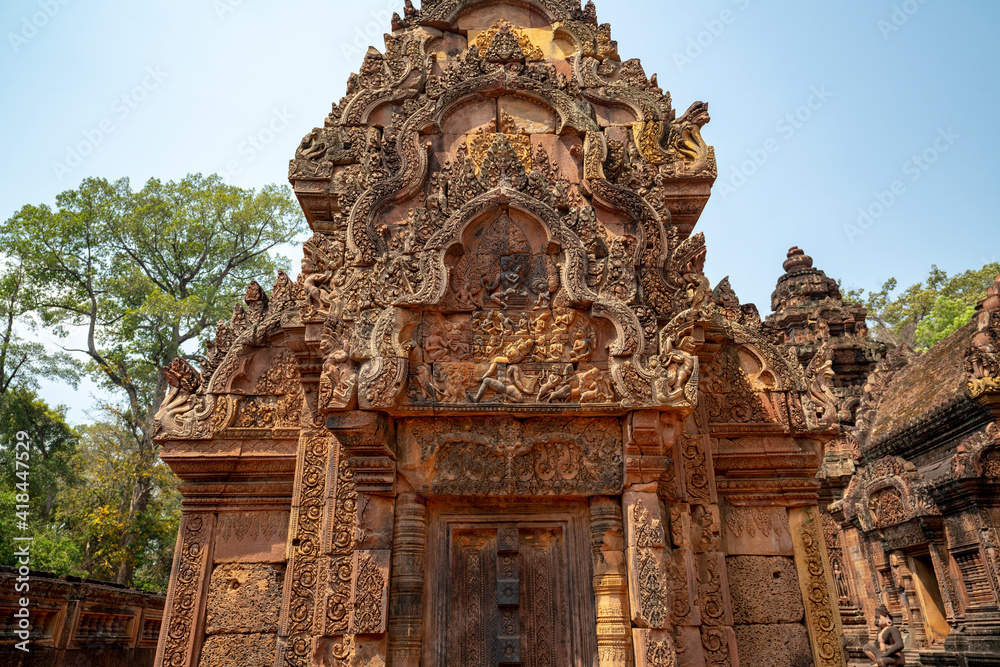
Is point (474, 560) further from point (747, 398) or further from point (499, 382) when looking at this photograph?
point (747, 398)

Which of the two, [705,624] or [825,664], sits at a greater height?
[705,624]

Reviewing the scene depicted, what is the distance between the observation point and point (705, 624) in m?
5.58

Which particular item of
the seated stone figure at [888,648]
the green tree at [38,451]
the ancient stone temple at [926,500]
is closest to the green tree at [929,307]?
the ancient stone temple at [926,500]

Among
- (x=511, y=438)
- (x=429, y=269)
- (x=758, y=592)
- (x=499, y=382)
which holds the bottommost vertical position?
(x=758, y=592)

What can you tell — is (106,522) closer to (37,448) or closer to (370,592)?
(37,448)

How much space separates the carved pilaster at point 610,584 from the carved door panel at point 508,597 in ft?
0.99

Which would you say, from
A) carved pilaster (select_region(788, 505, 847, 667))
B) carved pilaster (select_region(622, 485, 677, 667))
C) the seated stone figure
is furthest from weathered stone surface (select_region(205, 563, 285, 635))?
the seated stone figure

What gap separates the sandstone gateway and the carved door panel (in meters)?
0.02

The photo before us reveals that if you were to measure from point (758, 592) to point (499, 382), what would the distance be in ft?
11.3

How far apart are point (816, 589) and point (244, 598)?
5.78 m

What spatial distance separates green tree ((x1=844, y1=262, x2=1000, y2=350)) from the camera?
95.1 feet

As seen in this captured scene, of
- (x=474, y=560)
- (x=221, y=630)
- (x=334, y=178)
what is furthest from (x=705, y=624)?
(x=334, y=178)

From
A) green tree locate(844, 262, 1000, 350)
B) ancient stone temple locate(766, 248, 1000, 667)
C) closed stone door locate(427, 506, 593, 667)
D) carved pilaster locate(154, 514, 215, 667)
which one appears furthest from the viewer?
green tree locate(844, 262, 1000, 350)

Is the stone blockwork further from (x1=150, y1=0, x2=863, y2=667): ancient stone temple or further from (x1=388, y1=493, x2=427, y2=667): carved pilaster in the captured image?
(x1=388, y1=493, x2=427, y2=667): carved pilaster
